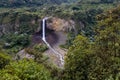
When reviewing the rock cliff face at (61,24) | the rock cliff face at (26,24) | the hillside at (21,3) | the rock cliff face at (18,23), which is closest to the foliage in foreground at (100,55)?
the rock cliff face at (61,24)

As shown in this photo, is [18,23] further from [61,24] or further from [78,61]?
[78,61]

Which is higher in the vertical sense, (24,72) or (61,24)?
(24,72)

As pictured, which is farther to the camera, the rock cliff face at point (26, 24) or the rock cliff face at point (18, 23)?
the rock cliff face at point (18, 23)

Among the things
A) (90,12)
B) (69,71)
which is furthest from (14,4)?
(69,71)

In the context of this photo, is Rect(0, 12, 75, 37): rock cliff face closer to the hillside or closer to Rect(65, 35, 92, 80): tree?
the hillside

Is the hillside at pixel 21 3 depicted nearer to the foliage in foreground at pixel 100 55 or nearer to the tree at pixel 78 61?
the tree at pixel 78 61

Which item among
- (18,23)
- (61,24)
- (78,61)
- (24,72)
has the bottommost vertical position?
(61,24)

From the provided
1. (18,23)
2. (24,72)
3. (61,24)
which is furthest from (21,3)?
(24,72)

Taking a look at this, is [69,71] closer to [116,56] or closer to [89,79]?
[89,79]

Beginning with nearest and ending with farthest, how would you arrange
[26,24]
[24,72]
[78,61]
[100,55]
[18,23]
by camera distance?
[24,72], [100,55], [78,61], [26,24], [18,23]
